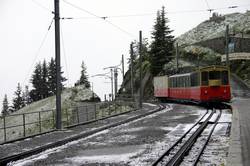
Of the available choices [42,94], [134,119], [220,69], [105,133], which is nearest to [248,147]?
[105,133]

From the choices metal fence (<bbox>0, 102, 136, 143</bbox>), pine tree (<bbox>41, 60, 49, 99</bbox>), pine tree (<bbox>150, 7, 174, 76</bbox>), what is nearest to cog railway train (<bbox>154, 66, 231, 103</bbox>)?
metal fence (<bbox>0, 102, 136, 143</bbox>)

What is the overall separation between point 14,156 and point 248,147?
23.3ft

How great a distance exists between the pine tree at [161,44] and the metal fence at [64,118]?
3062cm

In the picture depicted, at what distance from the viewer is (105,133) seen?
20.3 metres

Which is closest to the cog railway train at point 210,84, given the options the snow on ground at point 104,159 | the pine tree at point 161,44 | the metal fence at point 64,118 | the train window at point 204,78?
the train window at point 204,78

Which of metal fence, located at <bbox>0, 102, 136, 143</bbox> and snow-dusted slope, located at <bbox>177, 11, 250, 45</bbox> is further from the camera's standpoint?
snow-dusted slope, located at <bbox>177, 11, 250, 45</bbox>

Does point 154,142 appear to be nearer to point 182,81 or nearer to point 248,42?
point 182,81

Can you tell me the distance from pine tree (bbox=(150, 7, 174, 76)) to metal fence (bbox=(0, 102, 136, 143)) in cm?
3062

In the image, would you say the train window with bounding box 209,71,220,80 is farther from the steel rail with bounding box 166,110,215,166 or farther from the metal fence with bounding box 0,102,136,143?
the steel rail with bounding box 166,110,215,166

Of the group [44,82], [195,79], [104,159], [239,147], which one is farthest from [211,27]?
[104,159]

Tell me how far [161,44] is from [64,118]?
38.9m

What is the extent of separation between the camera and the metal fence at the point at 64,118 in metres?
28.3

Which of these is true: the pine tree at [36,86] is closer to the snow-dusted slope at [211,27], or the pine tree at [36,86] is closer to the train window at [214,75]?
the snow-dusted slope at [211,27]

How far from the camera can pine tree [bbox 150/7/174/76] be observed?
257 ft
